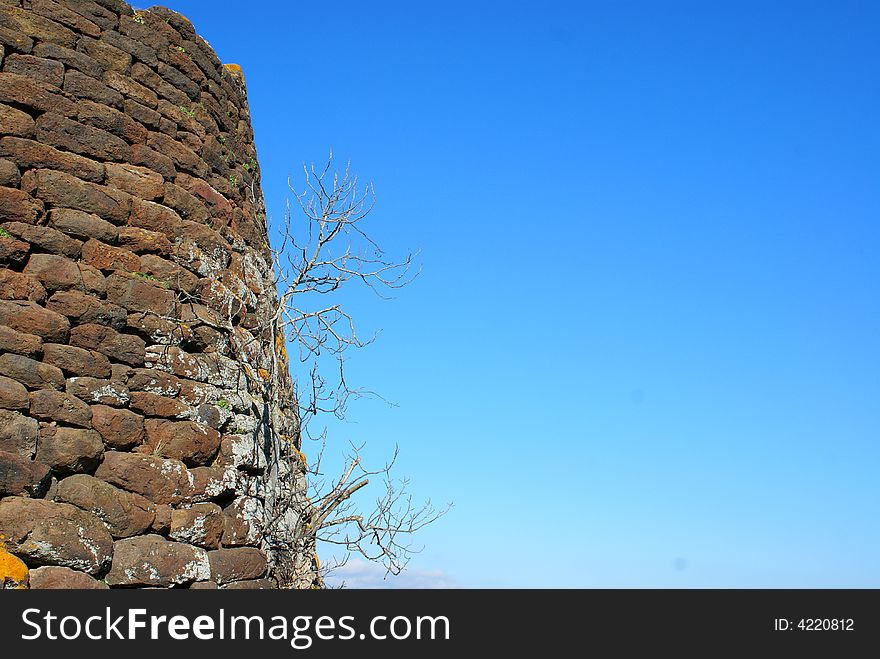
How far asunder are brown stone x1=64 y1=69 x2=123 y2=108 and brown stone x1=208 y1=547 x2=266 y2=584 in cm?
343

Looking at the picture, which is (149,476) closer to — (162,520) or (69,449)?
(162,520)

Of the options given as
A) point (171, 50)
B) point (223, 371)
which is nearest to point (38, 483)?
point (223, 371)

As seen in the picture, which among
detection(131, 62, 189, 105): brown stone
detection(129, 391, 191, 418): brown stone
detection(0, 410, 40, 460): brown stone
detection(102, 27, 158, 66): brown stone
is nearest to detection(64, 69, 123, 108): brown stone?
detection(131, 62, 189, 105): brown stone

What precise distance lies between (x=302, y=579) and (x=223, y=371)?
5.41 feet

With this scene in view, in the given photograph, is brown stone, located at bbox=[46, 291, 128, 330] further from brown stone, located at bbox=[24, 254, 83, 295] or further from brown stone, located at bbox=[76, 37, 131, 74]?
brown stone, located at bbox=[76, 37, 131, 74]

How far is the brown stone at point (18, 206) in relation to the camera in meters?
5.72

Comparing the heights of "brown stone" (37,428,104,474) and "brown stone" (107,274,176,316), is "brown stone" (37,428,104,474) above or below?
below

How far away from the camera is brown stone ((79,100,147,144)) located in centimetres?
635

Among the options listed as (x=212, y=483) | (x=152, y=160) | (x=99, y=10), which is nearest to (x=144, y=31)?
(x=99, y=10)

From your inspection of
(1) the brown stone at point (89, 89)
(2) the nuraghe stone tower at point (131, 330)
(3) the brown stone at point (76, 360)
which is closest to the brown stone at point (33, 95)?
(2) the nuraghe stone tower at point (131, 330)

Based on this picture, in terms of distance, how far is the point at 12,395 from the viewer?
5129 millimetres

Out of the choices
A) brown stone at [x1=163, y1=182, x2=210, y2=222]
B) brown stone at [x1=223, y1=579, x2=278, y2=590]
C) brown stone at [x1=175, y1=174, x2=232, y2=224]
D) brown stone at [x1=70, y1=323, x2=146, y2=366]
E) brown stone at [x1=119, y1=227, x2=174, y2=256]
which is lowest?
brown stone at [x1=223, y1=579, x2=278, y2=590]

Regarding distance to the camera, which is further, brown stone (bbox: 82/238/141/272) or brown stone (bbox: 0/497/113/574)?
brown stone (bbox: 82/238/141/272)

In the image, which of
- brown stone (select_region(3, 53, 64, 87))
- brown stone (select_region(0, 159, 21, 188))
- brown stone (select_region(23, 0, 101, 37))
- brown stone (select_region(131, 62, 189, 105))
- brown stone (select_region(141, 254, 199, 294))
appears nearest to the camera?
brown stone (select_region(0, 159, 21, 188))
